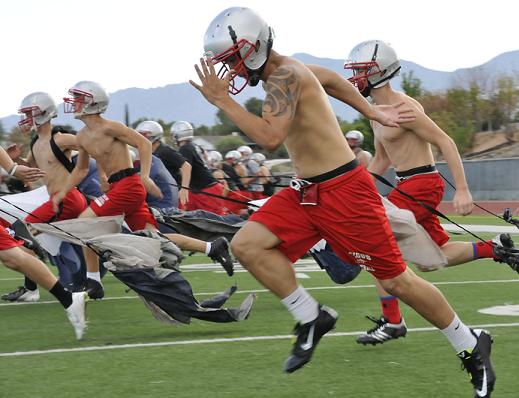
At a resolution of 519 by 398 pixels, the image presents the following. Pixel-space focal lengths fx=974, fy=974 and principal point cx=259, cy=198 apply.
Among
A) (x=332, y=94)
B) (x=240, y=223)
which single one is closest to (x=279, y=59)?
(x=332, y=94)

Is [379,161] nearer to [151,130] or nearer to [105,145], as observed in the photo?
[105,145]

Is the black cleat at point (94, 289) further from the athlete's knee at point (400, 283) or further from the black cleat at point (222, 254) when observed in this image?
the athlete's knee at point (400, 283)

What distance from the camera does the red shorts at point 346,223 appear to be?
508 centimetres

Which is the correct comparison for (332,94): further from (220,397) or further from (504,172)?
(504,172)

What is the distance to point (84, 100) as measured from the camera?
9133mm

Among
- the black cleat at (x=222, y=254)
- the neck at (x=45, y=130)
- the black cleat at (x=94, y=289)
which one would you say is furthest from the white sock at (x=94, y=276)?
the neck at (x=45, y=130)

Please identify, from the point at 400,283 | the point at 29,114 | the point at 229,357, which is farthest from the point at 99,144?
the point at 400,283

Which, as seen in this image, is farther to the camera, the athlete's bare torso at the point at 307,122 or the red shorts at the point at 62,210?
the red shorts at the point at 62,210

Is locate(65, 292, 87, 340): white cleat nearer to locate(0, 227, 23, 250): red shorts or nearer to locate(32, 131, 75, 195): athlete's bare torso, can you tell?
locate(0, 227, 23, 250): red shorts

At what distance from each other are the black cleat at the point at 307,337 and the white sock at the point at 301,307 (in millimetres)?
28

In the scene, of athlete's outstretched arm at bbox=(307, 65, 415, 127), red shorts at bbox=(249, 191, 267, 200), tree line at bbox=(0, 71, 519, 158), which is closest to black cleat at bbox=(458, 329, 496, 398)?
athlete's outstretched arm at bbox=(307, 65, 415, 127)

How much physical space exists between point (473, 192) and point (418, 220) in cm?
2241

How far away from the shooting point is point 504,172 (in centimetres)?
2822

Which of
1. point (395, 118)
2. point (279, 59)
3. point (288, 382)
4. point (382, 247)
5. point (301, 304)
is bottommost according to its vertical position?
point (288, 382)
